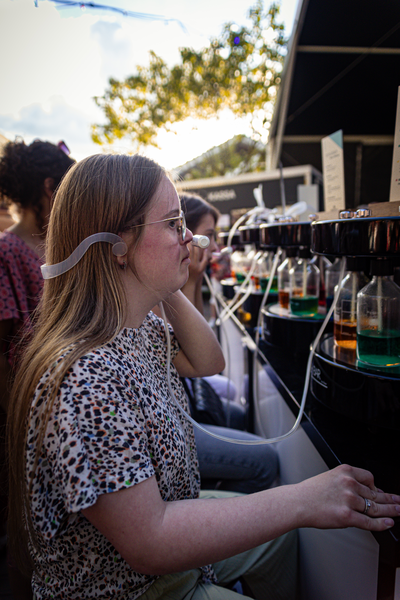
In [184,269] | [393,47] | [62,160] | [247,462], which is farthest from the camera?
[62,160]

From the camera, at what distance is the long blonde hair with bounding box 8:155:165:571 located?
83 centimetres

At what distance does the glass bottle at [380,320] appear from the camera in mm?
926

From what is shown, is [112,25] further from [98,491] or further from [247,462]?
[98,491]

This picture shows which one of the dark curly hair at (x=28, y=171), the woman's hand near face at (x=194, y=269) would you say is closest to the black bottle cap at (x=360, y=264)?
the woman's hand near face at (x=194, y=269)

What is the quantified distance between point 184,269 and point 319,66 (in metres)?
3.82

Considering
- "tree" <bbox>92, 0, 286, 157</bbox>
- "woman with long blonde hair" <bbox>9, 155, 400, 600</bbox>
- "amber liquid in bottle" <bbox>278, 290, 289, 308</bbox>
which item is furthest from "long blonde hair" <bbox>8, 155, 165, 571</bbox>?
"tree" <bbox>92, 0, 286, 157</bbox>

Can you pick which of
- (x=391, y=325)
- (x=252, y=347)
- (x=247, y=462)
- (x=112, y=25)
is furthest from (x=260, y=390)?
(x=112, y=25)

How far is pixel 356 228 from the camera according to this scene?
0.87m

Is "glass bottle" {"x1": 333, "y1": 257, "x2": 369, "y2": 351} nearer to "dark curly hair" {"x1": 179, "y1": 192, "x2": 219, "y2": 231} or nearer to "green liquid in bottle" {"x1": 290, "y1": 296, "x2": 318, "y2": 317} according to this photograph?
"green liquid in bottle" {"x1": 290, "y1": 296, "x2": 318, "y2": 317}

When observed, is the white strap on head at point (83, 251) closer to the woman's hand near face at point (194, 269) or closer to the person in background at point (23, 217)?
the person in background at point (23, 217)

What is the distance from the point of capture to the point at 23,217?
1.92 metres

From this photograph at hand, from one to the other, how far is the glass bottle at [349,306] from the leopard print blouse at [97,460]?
0.55 m

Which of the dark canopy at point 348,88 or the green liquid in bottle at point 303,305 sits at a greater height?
the dark canopy at point 348,88

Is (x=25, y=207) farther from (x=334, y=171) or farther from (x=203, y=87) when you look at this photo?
(x=203, y=87)
